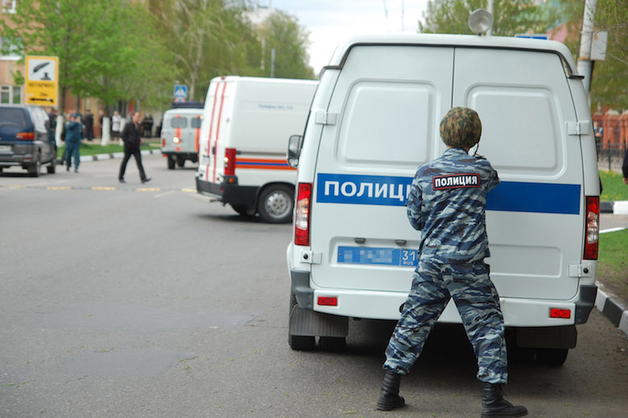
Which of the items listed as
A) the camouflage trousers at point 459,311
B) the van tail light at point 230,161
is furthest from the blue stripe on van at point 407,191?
the van tail light at point 230,161

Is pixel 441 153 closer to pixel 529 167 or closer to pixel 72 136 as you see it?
pixel 529 167

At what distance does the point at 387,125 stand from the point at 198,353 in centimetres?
212

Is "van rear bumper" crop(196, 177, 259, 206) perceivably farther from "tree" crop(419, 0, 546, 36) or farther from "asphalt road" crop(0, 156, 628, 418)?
"tree" crop(419, 0, 546, 36)

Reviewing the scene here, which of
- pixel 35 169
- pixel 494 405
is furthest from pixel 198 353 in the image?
pixel 35 169

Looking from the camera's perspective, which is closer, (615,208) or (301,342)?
(301,342)

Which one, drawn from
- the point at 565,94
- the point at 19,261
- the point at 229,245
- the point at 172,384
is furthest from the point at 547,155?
the point at 229,245

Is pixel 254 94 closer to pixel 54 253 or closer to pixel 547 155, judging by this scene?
pixel 54 253

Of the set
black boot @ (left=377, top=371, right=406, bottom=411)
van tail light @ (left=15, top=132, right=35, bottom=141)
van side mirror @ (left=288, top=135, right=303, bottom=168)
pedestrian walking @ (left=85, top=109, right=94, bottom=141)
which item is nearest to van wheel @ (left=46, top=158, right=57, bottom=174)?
van tail light @ (left=15, top=132, right=35, bottom=141)

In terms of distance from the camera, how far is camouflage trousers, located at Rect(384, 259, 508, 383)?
5.30 m

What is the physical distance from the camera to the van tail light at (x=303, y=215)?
19.9 ft

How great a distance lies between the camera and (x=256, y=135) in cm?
1544

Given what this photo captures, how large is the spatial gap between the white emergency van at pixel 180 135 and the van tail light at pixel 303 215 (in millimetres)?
27454

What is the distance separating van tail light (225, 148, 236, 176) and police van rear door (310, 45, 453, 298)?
949 cm

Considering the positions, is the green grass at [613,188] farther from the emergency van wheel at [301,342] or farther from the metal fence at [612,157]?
the emergency van wheel at [301,342]
